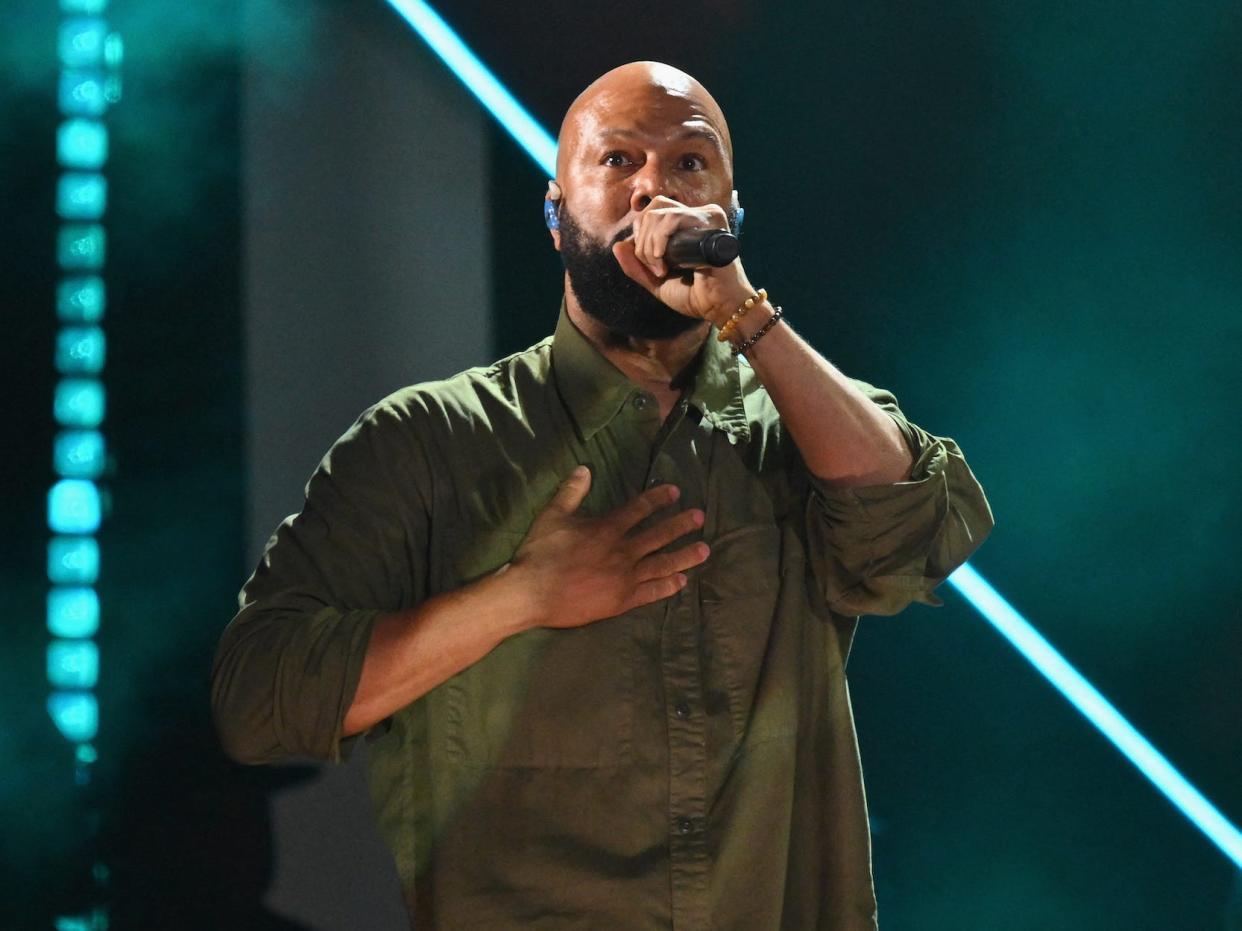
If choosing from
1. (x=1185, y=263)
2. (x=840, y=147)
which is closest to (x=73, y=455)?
(x=840, y=147)

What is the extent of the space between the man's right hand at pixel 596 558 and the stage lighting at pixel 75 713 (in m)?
0.93

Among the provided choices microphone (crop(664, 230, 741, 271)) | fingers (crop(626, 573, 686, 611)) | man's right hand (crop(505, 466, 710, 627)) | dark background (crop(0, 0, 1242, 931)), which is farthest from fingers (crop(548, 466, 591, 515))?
dark background (crop(0, 0, 1242, 931))

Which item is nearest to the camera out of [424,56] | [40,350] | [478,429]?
[478,429]

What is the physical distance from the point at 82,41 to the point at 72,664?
2.84 ft

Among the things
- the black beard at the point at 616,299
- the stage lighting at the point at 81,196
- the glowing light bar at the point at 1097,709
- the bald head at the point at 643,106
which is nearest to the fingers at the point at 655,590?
the black beard at the point at 616,299

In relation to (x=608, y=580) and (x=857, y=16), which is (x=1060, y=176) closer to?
(x=857, y=16)

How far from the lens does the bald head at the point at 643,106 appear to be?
1.70 m

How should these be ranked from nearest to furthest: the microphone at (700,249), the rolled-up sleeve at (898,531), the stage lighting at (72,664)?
the microphone at (700,249), the rolled-up sleeve at (898,531), the stage lighting at (72,664)

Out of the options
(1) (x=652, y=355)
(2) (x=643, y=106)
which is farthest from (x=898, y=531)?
(2) (x=643, y=106)

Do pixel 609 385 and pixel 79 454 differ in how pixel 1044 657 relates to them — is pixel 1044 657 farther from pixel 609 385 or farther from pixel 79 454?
pixel 79 454

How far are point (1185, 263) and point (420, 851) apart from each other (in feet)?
5.17

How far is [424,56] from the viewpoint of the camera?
2.25m

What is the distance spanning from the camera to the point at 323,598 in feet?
4.77

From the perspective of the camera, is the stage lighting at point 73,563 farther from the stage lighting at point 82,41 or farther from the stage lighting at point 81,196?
the stage lighting at point 82,41
